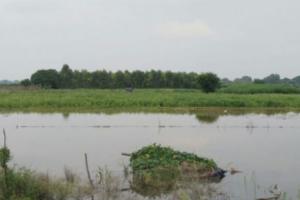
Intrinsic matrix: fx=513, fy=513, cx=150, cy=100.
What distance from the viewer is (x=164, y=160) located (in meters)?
11.4

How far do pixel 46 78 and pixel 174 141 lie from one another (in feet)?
158

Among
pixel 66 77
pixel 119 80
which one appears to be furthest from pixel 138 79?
pixel 66 77

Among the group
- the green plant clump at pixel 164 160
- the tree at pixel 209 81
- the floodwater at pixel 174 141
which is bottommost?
the floodwater at pixel 174 141

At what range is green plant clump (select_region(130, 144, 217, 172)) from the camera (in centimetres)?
1118

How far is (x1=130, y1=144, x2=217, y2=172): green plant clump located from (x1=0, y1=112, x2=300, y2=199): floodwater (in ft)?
1.98

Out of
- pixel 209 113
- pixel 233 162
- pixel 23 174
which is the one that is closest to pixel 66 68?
pixel 209 113

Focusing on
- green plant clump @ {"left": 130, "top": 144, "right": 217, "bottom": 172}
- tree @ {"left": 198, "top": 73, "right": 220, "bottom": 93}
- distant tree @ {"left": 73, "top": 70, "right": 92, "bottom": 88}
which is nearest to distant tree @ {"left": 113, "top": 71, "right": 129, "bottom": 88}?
distant tree @ {"left": 73, "top": 70, "right": 92, "bottom": 88}

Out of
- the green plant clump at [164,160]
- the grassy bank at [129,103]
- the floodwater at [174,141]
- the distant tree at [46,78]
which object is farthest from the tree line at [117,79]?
the green plant clump at [164,160]

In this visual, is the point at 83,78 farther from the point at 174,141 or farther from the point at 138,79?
the point at 174,141

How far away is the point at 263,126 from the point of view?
22.5 m

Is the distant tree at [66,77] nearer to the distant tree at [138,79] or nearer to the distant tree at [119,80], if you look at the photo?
the distant tree at [119,80]

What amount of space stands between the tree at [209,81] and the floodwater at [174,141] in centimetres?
1995

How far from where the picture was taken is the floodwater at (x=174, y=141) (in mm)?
12180

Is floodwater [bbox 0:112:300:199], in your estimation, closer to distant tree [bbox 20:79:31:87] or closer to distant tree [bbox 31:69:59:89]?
distant tree [bbox 20:79:31:87]
